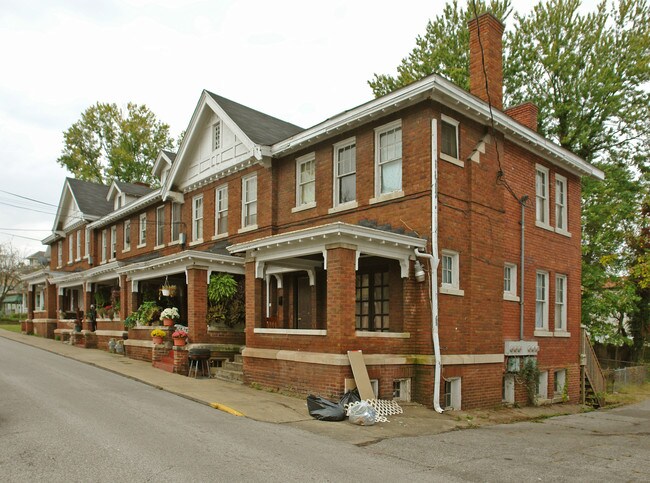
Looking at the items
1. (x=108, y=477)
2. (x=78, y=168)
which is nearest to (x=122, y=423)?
(x=108, y=477)

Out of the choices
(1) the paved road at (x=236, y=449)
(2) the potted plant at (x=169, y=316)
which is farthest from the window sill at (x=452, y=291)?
(2) the potted plant at (x=169, y=316)

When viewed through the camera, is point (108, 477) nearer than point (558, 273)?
Yes

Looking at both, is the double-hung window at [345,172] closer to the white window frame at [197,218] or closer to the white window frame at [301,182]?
the white window frame at [301,182]

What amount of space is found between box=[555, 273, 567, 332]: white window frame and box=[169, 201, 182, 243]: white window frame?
1418 centimetres

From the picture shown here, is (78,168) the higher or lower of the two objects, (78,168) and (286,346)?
the higher

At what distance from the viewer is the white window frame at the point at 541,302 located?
17.4m

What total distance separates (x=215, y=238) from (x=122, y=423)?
11.7 metres

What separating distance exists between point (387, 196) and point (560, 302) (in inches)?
305

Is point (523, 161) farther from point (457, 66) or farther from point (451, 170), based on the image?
point (457, 66)

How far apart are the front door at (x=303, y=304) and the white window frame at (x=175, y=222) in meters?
7.69

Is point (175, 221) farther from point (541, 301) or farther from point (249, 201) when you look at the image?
point (541, 301)

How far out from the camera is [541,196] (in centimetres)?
1792

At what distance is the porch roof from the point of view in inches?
496

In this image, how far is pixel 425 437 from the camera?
10.3m
